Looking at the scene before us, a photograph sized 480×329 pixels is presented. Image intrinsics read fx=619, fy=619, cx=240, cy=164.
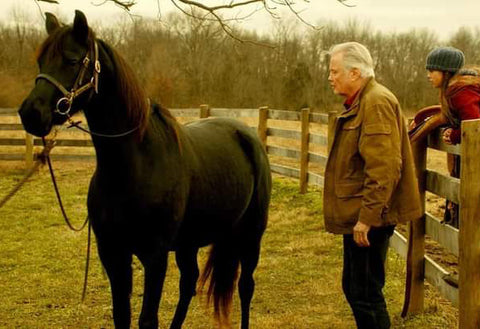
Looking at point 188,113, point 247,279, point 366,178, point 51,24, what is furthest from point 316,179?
point 51,24

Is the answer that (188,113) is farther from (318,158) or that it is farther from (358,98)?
(358,98)

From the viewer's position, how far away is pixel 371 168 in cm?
292

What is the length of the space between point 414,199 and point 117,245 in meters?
1.58

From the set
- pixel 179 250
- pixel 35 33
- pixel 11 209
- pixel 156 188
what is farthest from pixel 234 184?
pixel 35 33

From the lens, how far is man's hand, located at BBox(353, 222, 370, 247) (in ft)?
9.75

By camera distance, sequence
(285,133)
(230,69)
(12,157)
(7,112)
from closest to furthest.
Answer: (285,133) < (12,157) < (7,112) < (230,69)

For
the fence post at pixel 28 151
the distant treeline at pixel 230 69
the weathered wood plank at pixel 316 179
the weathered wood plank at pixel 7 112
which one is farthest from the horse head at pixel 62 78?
the distant treeline at pixel 230 69

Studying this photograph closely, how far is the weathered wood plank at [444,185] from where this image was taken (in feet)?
12.0

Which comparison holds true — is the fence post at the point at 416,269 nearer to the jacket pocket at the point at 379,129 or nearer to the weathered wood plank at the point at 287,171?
the jacket pocket at the point at 379,129

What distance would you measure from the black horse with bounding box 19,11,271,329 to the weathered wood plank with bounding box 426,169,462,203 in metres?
1.29

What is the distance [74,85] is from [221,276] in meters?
2.06

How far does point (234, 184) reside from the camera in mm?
4242

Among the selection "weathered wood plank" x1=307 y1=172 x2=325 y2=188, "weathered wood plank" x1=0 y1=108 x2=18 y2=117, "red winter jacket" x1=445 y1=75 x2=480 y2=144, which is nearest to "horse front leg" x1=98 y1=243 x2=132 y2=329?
"red winter jacket" x1=445 y1=75 x2=480 y2=144

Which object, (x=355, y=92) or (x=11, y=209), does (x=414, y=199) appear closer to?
(x=355, y=92)
